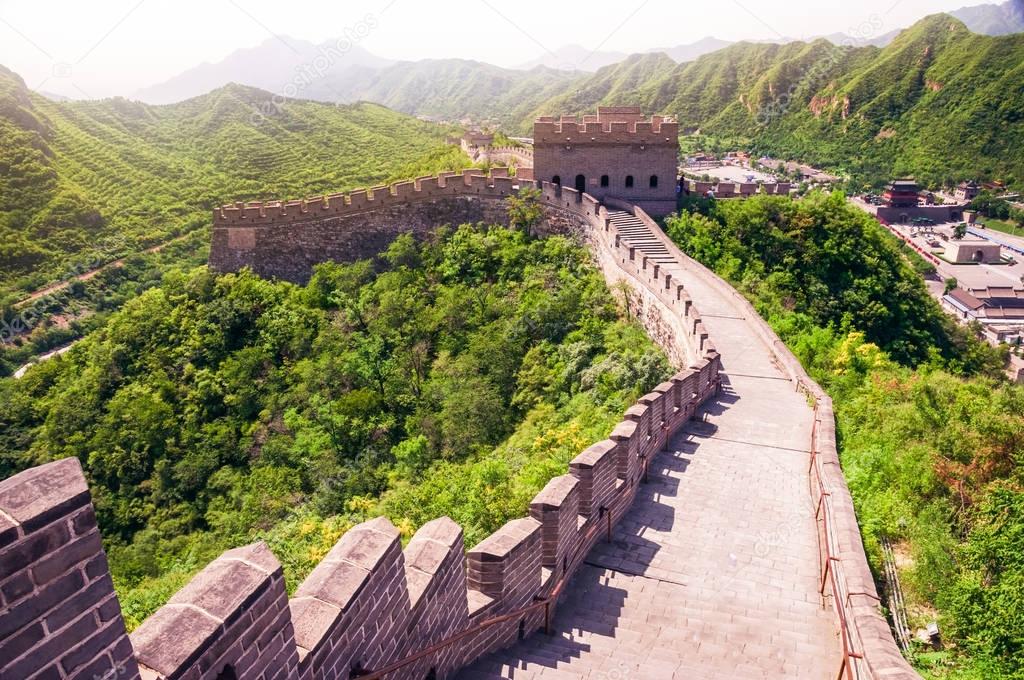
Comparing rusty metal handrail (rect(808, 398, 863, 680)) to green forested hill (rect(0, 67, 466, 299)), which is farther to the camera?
green forested hill (rect(0, 67, 466, 299))

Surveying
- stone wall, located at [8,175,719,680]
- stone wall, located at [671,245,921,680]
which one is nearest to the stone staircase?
stone wall, located at [671,245,921,680]

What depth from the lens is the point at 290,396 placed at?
60.7 ft

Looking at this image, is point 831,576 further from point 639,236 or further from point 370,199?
point 370,199

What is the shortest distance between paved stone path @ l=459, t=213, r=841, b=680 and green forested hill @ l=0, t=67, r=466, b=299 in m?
26.5

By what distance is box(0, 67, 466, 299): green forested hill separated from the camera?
132 feet

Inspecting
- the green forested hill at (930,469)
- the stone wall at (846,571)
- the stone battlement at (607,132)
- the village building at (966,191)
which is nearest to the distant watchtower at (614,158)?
the stone battlement at (607,132)

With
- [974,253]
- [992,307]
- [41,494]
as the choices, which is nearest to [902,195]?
[974,253]

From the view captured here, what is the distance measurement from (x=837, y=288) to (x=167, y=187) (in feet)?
156

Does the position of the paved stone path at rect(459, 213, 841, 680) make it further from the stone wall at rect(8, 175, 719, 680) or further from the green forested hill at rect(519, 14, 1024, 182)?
the green forested hill at rect(519, 14, 1024, 182)

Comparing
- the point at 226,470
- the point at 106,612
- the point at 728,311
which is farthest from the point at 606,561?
the point at 226,470

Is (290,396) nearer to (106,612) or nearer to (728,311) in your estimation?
(728,311)

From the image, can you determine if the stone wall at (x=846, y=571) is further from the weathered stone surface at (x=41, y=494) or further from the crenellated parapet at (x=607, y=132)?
the crenellated parapet at (x=607, y=132)

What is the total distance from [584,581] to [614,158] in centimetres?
1893

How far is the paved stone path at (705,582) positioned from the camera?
535 centimetres
